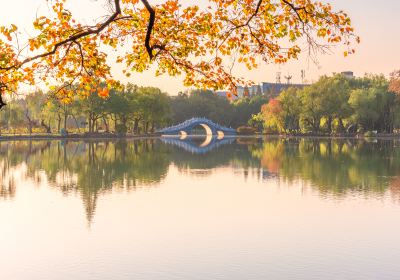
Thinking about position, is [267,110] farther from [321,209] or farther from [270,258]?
[270,258]

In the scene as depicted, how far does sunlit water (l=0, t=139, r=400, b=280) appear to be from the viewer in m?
16.6

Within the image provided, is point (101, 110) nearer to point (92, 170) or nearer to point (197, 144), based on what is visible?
point (197, 144)

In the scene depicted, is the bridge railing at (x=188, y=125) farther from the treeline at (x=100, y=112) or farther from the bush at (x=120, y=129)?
the bush at (x=120, y=129)

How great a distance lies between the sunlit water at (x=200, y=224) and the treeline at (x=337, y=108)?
193 feet

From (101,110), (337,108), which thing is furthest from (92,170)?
(337,108)

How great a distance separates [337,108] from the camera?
99125 mm

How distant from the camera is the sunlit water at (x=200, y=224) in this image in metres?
16.6

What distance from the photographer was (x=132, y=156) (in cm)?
5388

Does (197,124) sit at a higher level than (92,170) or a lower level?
higher

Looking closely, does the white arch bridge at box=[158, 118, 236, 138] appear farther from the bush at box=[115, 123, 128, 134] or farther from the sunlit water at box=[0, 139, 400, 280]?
the sunlit water at box=[0, 139, 400, 280]

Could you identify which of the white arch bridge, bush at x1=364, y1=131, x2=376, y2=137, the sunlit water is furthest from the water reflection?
the white arch bridge

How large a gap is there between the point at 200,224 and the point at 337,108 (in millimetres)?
80359

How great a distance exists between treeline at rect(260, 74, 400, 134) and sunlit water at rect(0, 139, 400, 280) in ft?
193

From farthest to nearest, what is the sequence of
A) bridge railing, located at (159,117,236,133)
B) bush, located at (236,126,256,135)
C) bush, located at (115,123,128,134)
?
bush, located at (236,126,256,135)
bridge railing, located at (159,117,236,133)
bush, located at (115,123,128,134)
